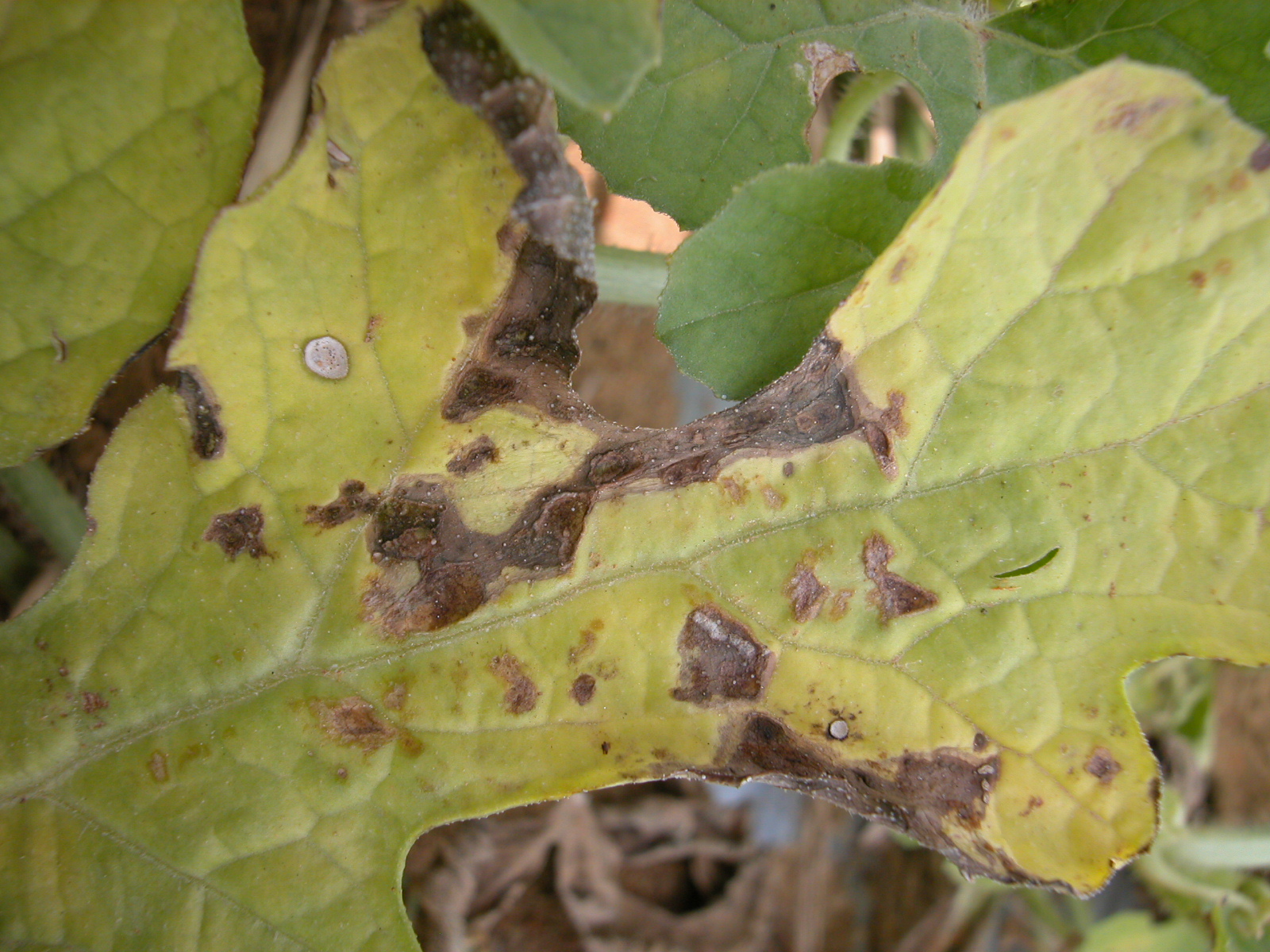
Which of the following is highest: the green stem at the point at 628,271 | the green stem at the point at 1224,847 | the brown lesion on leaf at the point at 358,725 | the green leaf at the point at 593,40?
the green leaf at the point at 593,40

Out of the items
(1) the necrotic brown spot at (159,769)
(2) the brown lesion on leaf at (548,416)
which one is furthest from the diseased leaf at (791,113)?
(1) the necrotic brown spot at (159,769)

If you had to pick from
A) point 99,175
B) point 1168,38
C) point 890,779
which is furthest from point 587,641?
point 1168,38

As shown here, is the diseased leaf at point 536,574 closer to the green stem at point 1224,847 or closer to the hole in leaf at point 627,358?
the hole in leaf at point 627,358

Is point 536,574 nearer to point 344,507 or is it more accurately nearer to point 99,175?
point 344,507

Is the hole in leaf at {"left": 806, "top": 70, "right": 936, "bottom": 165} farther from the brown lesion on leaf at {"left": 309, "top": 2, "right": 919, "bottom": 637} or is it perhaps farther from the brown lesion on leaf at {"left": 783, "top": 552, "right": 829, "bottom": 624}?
the brown lesion on leaf at {"left": 783, "top": 552, "right": 829, "bottom": 624}

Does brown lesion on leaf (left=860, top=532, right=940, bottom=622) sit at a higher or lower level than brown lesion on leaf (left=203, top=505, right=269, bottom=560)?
Answer: lower

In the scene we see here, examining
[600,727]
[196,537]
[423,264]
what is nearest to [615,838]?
[600,727]

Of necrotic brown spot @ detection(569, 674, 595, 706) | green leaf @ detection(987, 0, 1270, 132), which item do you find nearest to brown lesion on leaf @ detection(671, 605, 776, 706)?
necrotic brown spot @ detection(569, 674, 595, 706)
